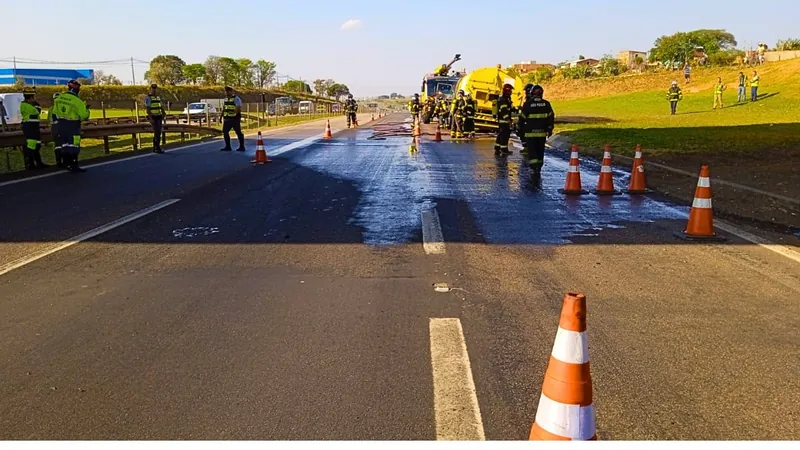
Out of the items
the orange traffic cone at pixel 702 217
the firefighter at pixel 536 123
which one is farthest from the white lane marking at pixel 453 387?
the firefighter at pixel 536 123

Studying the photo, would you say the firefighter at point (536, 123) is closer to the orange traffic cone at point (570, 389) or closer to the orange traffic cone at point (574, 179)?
the orange traffic cone at point (574, 179)

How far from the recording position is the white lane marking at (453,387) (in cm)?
329

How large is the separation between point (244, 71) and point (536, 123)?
11196 centimetres

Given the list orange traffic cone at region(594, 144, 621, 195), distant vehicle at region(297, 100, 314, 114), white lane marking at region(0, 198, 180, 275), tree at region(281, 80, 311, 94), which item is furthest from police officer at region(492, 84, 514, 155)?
tree at region(281, 80, 311, 94)

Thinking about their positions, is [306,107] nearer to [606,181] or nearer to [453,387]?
[606,181]

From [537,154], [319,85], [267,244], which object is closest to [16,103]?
[537,154]

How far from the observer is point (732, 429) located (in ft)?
10.8

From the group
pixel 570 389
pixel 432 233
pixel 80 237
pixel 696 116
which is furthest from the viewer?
pixel 696 116

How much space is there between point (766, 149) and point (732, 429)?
1588 cm

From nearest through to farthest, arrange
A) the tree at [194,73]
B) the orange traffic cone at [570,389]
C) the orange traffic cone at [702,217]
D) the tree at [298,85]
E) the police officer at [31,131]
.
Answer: the orange traffic cone at [570,389]
the orange traffic cone at [702,217]
the police officer at [31,131]
the tree at [194,73]
the tree at [298,85]

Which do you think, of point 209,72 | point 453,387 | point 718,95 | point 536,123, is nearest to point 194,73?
point 209,72

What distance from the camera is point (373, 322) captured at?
4840mm

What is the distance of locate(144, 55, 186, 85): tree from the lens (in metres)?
102

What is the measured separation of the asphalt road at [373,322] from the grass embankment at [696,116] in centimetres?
1145
